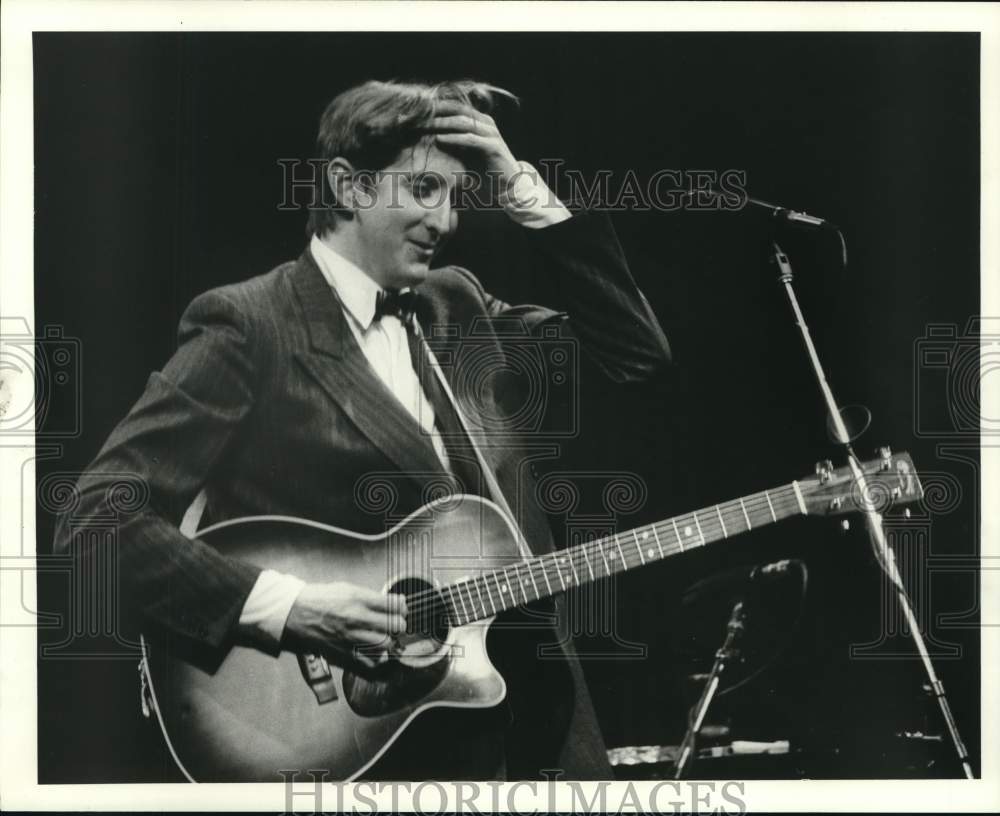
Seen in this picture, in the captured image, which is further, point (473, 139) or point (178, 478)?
point (473, 139)

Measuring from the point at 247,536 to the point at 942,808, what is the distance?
210 cm

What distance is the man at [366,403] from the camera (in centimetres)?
254

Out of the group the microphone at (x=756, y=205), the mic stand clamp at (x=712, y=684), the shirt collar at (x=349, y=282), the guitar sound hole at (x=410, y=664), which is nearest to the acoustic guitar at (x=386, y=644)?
the guitar sound hole at (x=410, y=664)

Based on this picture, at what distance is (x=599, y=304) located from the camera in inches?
105

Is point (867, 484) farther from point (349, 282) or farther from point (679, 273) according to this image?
point (349, 282)

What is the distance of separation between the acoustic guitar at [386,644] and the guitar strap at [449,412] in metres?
0.04

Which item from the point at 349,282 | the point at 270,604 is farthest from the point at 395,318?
the point at 270,604

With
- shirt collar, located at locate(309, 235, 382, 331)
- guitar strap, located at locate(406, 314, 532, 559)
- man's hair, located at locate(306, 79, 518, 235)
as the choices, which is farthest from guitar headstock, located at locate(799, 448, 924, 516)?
man's hair, located at locate(306, 79, 518, 235)

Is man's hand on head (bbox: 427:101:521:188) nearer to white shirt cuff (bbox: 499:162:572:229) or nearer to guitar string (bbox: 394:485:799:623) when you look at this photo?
white shirt cuff (bbox: 499:162:572:229)

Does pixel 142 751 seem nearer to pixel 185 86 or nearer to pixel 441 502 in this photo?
pixel 441 502

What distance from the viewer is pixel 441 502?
258 centimetres

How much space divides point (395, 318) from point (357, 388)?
226mm

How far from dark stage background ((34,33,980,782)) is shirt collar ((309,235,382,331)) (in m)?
0.11

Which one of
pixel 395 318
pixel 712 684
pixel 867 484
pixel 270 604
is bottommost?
pixel 712 684
